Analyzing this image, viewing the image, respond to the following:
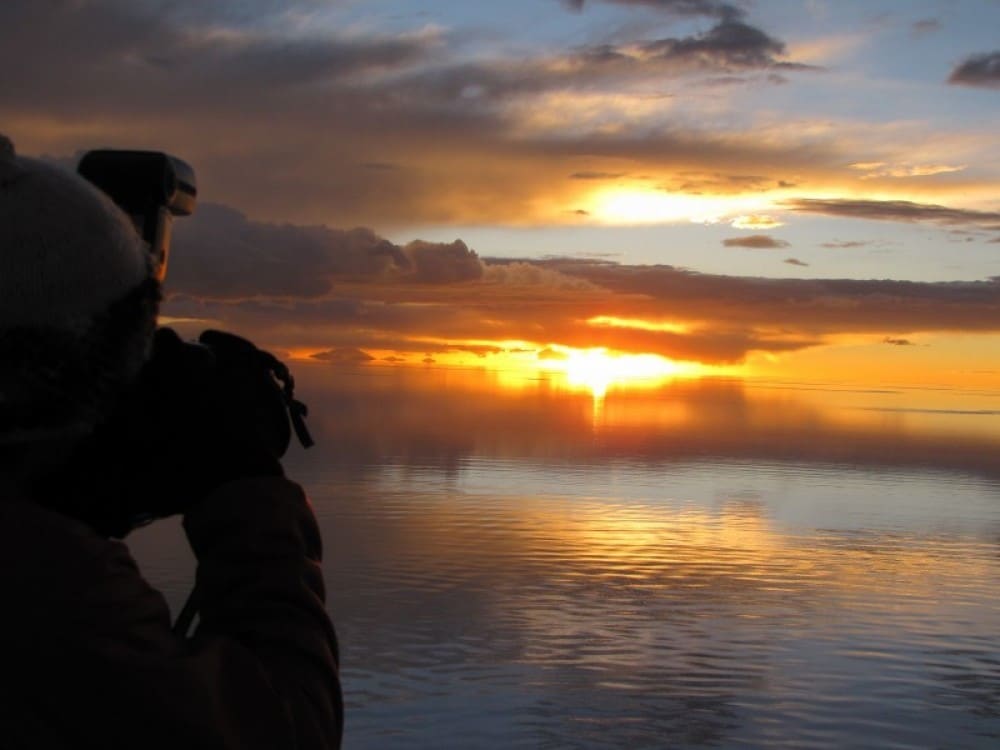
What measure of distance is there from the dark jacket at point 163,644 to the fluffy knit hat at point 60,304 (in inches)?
3.3

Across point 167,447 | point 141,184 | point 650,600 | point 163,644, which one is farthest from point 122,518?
point 650,600

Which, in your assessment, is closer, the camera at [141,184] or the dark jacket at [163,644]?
the dark jacket at [163,644]

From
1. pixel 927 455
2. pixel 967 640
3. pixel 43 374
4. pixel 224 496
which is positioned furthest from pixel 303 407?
pixel 927 455

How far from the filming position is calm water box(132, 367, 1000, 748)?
24.3ft

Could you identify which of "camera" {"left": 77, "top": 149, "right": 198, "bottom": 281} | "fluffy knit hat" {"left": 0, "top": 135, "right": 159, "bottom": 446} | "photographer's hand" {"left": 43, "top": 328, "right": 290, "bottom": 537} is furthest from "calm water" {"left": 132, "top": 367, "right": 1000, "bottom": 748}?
"fluffy knit hat" {"left": 0, "top": 135, "right": 159, "bottom": 446}

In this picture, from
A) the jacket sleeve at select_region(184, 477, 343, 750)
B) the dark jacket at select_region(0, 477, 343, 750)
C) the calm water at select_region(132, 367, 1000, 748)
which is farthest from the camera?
the calm water at select_region(132, 367, 1000, 748)

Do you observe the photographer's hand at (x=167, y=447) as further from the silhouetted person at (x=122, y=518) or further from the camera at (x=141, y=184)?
the camera at (x=141, y=184)

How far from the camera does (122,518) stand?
40.7 inches

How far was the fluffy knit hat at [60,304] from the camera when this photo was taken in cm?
90

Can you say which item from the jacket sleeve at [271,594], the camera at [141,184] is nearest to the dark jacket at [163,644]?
the jacket sleeve at [271,594]

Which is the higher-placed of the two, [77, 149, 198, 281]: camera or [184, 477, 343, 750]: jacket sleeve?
[77, 149, 198, 281]: camera

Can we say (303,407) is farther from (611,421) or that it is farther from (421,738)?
(611,421)

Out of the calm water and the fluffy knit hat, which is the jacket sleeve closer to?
the fluffy knit hat

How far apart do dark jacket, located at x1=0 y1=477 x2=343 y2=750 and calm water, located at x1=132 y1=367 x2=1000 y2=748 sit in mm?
6083
